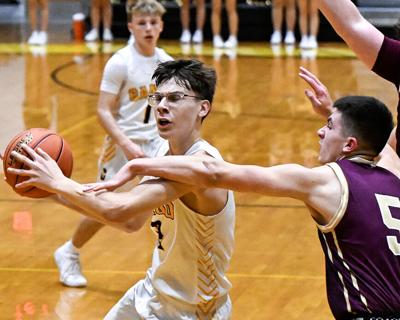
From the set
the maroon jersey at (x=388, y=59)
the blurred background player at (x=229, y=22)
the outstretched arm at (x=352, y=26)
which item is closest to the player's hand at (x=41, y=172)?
the outstretched arm at (x=352, y=26)

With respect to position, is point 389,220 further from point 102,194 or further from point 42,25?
point 42,25

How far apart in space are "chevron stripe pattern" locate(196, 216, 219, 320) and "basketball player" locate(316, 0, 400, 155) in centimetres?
99

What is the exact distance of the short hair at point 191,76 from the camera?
14.2 feet

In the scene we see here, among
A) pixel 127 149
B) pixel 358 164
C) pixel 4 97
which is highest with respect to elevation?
pixel 358 164

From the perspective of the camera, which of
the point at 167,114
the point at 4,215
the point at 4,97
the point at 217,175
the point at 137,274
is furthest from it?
the point at 4,97

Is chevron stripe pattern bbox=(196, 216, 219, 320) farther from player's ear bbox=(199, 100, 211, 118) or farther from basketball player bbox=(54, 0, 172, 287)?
basketball player bbox=(54, 0, 172, 287)

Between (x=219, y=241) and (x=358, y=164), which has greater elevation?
(x=358, y=164)

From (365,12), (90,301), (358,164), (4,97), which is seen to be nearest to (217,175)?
(358,164)

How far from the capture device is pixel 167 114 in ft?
14.0

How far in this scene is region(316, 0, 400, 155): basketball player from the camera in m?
3.99

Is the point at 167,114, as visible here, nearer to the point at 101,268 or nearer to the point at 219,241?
the point at 219,241

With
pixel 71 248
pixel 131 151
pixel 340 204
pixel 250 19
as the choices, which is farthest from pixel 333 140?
pixel 250 19

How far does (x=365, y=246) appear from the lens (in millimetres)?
3658

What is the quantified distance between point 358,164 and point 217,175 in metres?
0.58
